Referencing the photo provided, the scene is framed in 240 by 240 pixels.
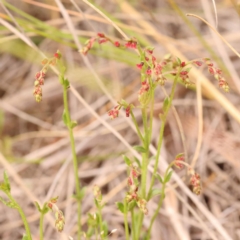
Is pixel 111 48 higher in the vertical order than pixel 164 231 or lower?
higher

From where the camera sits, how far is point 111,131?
94 cm

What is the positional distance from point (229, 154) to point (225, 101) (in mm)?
127

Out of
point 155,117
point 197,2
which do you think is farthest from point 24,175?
point 197,2

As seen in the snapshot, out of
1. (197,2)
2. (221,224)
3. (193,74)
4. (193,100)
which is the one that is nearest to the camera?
Answer: (221,224)

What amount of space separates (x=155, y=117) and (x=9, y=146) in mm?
404

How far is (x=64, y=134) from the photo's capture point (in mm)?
1275

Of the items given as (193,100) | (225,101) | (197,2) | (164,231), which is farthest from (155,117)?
(197,2)

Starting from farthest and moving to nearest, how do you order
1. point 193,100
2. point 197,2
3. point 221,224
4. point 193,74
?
point 197,2, point 193,100, point 193,74, point 221,224

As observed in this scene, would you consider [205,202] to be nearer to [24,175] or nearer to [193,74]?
[193,74]

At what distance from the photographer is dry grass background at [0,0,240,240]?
1.07m

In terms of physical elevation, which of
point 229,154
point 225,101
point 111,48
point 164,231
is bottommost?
point 164,231

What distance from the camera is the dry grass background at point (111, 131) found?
107cm

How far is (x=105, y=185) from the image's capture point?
119 cm

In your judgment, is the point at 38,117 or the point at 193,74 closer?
the point at 193,74
